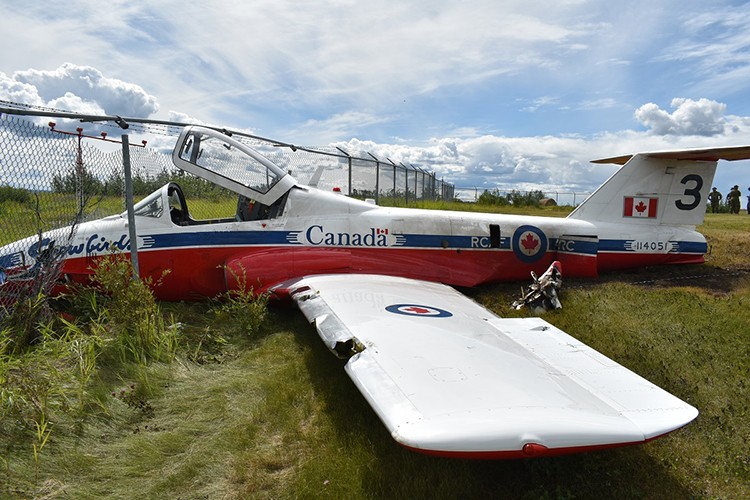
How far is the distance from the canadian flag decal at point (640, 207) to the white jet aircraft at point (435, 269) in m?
0.02

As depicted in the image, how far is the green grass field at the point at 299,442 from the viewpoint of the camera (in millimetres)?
2744

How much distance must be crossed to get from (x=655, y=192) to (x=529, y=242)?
229 cm

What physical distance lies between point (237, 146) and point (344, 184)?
8.18 meters

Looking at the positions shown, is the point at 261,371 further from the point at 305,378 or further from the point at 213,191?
the point at 213,191

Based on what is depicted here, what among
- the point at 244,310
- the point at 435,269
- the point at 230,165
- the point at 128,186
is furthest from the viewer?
the point at 435,269

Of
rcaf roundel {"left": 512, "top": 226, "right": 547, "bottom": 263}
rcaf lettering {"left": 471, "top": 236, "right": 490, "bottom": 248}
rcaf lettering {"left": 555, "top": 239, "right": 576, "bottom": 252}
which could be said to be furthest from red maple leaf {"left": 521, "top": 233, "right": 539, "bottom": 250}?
rcaf lettering {"left": 471, "top": 236, "right": 490, "bottom": 248}

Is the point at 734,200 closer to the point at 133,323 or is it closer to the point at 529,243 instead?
the point at 529,243

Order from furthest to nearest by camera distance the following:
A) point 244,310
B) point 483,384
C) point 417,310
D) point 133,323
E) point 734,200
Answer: point 734,200
point 244,310
point 417,310
point 133,323
point 483,384

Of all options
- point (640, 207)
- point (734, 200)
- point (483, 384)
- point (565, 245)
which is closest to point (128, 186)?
point (483, 384)

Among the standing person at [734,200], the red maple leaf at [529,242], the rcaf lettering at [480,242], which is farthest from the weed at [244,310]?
the standing person at [734,200]

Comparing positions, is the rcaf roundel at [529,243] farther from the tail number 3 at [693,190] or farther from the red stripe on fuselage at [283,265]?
the tail number 3 at [693,190]

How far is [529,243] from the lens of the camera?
701 centimetres

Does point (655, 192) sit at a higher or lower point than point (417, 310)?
higher

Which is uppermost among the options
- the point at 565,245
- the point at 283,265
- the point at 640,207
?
the point at 640,207
